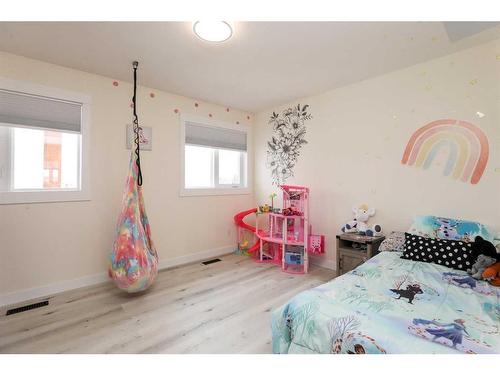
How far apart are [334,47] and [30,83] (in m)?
2.86

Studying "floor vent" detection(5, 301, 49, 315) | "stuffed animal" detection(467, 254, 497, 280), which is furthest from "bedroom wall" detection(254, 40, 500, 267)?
"floor vent" detection(5, 301, 49, 315)

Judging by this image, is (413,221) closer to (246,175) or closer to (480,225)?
(480,225)

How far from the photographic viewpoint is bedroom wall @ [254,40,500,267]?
2.09m

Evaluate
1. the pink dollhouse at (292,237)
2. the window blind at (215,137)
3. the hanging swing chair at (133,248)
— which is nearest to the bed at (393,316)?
the pink dollhouse at (292,237)

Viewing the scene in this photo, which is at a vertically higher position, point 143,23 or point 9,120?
point 143,23

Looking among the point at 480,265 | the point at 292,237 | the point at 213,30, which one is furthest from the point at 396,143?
the point at 213,30

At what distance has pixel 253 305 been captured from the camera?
7.23 ft

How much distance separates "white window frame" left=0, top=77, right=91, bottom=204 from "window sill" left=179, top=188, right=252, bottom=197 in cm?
113

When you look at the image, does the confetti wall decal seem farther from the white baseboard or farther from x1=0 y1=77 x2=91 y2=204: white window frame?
x1=0 y1=77 x2=91 y2=204: white window frame

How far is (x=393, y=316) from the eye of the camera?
123 cm

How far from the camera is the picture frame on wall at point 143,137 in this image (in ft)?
9.43

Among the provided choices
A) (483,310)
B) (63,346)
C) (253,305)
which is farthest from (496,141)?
(63,346)

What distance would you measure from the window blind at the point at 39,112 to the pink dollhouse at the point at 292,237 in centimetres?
254
